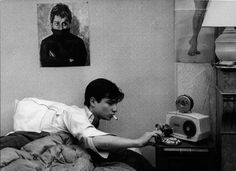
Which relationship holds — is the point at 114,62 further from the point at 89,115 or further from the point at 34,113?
the point at 34,113

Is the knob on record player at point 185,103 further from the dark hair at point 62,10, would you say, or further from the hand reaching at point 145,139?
the dark hair at point 62,10

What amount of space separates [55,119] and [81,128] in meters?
0.35

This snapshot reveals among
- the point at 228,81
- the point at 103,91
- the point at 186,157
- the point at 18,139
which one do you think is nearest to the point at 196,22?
the point at 228,81

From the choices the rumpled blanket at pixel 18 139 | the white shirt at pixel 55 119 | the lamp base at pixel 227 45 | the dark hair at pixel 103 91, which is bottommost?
the rumpled blanket at pixel 18 139

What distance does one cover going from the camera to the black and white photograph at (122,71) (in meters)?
2.57

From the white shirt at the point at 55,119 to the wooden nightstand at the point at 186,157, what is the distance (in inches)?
16.1

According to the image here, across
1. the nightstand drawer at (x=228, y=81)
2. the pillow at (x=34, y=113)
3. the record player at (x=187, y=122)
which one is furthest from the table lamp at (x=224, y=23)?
the pillow at (x=34, y=113)

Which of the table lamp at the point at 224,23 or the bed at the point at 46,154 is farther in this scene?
the table lamp at the point at 224,23

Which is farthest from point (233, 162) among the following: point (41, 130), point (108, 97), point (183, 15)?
point (41, 130)

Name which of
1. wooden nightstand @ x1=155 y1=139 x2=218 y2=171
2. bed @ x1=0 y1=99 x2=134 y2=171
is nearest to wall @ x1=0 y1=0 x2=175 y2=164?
wooden nightstand @ x1=155 y1=139 x2=218 y2=171

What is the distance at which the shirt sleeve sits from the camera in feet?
7.54

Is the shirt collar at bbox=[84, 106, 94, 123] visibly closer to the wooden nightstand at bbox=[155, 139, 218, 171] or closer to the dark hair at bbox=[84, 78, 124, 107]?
the dark hair at bbox=[84, 78, 124, 107]

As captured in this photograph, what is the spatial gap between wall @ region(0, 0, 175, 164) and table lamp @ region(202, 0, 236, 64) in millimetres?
483

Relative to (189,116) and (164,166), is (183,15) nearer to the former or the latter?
(189,116)
